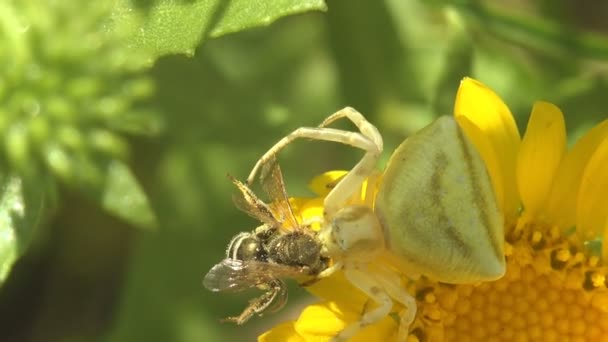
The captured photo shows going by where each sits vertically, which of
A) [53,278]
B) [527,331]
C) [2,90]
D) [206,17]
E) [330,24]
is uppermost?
[206,17]

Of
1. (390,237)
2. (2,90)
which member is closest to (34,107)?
(2,90)

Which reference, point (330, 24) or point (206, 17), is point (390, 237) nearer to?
point (206, 17)

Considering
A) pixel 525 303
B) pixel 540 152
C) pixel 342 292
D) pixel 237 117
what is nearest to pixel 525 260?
pixel 525 303

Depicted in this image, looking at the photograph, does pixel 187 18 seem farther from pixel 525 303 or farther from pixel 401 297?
pixel 525 303

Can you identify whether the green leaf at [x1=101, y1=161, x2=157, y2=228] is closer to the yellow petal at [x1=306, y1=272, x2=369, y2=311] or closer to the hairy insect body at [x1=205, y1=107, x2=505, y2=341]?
the hairy insect body at [x1=205, y1=107, x2=505, y2=341]

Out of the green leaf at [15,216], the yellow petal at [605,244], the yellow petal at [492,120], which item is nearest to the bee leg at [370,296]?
the yellow petal at [492,120]

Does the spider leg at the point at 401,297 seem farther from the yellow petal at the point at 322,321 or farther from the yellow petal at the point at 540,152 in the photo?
the yellow petal at the point at 540,152

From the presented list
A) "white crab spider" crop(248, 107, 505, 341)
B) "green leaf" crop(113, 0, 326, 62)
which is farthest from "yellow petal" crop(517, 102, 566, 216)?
"green leaf" crop(113, 0, 326, 62)
